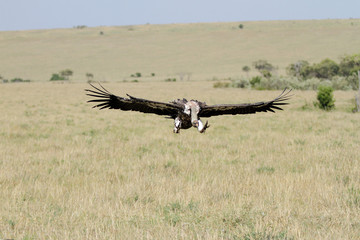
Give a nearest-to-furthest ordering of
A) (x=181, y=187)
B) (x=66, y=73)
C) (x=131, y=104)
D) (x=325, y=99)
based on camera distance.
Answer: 1. (x=131, y=104)
2. (x=181, y=187)
3. (x=325, y=99)
4. (x=66, y=73)

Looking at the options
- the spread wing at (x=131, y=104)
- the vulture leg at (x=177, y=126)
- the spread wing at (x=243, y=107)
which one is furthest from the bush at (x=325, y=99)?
the vulture leg at (x=177, y=126)

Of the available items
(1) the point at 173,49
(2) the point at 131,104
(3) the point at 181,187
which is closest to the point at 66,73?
(1) the point at 173,49

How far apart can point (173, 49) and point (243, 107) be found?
15427 cm

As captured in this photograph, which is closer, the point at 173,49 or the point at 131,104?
the point at 131,104

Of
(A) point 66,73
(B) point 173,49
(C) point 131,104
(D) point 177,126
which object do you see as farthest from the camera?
(B) point 173,49

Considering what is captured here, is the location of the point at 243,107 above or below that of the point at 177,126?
above

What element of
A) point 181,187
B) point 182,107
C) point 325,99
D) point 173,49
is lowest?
point 181,187

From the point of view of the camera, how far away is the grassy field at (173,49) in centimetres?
12394

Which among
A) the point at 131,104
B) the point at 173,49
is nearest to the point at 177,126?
the point at 131,104

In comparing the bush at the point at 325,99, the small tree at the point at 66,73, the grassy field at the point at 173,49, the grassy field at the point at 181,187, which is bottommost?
the grassy field at the point at 181,187

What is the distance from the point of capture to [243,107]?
2842 millimetres

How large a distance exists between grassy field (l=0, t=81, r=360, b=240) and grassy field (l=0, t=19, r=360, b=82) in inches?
3502

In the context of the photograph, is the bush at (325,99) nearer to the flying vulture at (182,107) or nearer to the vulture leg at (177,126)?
the flying vulture at (182,107)

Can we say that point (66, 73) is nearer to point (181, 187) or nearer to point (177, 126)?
point (181, 187)
